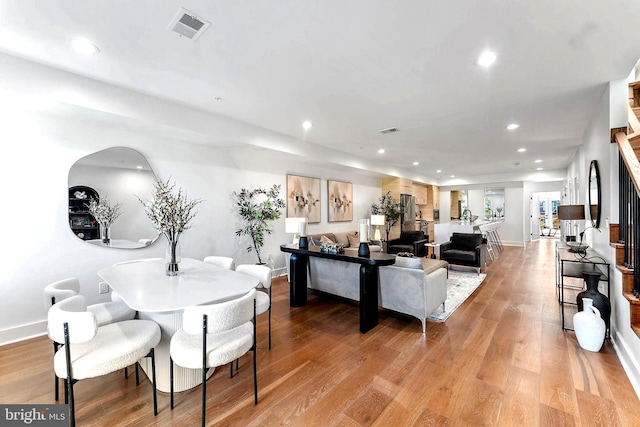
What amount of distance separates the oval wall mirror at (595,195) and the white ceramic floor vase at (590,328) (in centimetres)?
132

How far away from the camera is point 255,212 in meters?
5.11

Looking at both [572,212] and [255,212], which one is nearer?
[572,212]

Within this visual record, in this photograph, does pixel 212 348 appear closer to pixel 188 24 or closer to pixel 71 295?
pixel 71 295

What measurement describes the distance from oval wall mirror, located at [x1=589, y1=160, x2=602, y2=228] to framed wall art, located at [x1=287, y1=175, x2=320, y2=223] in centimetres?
488

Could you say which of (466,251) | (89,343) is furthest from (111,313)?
(466,251)

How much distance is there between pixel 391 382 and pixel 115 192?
404cm

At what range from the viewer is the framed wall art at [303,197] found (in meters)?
6.13

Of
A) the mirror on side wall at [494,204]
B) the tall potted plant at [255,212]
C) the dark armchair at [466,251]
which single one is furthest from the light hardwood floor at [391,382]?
the mirror on side wall at [494,204]

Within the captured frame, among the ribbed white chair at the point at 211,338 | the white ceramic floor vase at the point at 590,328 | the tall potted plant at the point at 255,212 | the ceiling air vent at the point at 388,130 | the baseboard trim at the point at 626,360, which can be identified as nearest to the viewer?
the ribbed white chair at the point at 211,338

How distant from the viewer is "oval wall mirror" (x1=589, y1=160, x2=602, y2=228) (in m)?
3.34

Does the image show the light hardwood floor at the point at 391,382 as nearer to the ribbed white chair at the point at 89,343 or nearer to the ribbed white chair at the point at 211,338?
the ribbed white chair at the point at 211,338

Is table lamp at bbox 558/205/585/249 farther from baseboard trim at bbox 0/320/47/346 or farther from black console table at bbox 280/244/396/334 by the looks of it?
baseboard trim at bbox 0/320/47/346

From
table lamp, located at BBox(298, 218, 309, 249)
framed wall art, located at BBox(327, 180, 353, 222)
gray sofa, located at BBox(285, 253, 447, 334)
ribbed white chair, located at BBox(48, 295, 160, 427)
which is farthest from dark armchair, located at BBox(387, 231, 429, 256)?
ribbed white chair, located at BBox(48, 295, 160, 427)

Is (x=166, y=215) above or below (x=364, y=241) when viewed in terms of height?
above
